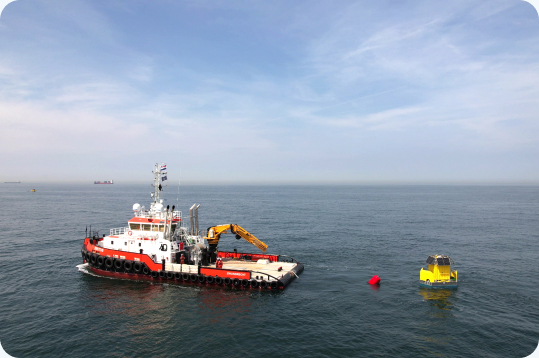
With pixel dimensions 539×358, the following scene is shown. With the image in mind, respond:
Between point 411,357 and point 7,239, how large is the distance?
5827 cm

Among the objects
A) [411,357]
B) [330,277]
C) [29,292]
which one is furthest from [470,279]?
[29,292]

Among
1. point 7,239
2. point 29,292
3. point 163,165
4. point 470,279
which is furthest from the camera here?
point 7,239

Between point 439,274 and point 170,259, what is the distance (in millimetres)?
26075

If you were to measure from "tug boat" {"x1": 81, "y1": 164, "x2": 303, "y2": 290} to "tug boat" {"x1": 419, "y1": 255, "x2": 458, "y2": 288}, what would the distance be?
12185mm

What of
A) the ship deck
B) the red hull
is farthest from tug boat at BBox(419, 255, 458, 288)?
the red hull

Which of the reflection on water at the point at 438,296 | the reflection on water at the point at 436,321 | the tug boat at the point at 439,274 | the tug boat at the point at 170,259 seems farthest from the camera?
the tug boat at the point at 170,259

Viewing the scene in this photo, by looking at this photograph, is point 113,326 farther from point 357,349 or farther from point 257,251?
point 257,251

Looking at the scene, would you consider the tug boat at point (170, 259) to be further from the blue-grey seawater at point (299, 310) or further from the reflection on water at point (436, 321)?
the reflection on water at point (436, 321)

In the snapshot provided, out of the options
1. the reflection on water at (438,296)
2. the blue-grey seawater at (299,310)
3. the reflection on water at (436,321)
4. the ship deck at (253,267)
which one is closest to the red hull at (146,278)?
the blue-grey seawater at (299,310)

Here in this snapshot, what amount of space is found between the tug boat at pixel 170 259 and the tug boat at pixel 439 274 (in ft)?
40.0

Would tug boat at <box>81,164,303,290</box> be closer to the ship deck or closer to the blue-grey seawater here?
the ship deck

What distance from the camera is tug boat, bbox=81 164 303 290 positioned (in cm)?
2969

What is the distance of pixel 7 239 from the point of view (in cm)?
4891

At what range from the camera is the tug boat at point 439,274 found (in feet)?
93.4
